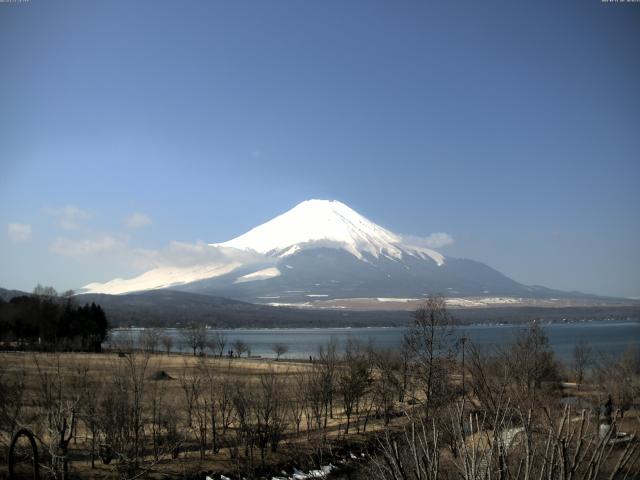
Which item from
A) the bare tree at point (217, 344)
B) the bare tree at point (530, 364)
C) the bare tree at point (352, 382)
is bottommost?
the bare tree at point (217, 344)

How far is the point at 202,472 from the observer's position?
22531 millimetres

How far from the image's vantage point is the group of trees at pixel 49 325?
3268 inches

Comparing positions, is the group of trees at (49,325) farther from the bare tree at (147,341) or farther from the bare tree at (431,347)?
the bare tree at (431,347)

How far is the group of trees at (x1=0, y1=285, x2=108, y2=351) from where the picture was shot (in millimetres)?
83000

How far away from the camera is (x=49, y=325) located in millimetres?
84938

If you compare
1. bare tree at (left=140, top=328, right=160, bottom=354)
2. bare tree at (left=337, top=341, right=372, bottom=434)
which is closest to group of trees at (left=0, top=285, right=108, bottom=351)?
bare tree at (left=140, top=328, right=160, bottom=354)

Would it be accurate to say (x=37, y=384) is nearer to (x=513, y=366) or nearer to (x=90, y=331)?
(x=513, y=366)

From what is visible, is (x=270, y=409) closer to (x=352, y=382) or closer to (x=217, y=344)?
(x=352, y=382)

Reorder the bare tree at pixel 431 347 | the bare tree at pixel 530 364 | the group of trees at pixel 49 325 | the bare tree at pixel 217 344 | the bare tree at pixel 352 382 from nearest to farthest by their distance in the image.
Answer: the bare tree at pixel 530 364 < the bare tree at pixel 431 347 < the bare tree at pixel 352 382 < the group of trees at pixel 49 325 < the bare tree at pixel 217 344

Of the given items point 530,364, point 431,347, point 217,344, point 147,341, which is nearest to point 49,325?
point 217,344

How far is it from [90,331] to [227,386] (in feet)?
235

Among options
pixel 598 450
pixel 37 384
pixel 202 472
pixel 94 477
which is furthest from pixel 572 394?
pixel 598 450

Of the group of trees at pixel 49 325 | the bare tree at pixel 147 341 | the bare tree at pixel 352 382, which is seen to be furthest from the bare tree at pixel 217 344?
the bare tree at pixel 352 382

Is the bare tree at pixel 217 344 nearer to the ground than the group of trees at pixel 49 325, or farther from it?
→ nearer to the ground
